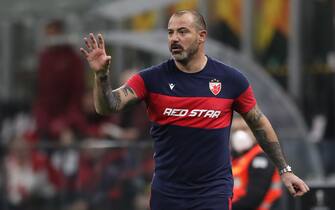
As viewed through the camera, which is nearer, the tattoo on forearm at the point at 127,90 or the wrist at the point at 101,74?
the wrist at the point at 101,74

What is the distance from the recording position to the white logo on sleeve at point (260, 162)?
10008 mm

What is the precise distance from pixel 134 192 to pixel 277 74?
4.27 meters

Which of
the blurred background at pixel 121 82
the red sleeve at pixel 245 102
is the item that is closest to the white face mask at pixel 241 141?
the red sleeve at pixel 245 102

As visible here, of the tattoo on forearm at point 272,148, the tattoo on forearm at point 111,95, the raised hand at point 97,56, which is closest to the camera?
the raised hand at point 97,56

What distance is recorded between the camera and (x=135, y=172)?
14.6 meters

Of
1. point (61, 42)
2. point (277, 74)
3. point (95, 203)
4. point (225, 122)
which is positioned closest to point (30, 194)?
point (95, 203)

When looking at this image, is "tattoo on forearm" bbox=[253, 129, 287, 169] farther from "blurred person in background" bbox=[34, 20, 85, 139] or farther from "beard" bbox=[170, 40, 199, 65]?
"blurred person in background" bbox=[34, 20, 85, 139]

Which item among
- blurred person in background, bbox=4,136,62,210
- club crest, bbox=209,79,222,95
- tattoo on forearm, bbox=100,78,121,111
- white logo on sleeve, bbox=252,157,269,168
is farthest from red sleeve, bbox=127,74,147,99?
blurred person in background, bbox=4,136,62,210

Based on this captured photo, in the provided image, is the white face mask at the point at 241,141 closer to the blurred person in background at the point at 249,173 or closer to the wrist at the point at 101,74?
the blurred person in background at the point at 249,173

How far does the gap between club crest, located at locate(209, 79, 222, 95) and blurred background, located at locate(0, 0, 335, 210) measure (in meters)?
4.88

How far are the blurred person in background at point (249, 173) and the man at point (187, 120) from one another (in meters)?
1.86

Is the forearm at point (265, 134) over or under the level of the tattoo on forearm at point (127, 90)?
under

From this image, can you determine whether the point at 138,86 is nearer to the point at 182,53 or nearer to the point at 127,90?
the point at 127,90

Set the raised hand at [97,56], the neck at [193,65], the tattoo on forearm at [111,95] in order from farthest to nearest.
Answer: the neck at [193,65] < the tattoo on forearm at [111,95] < the raised hand at [97,56]
